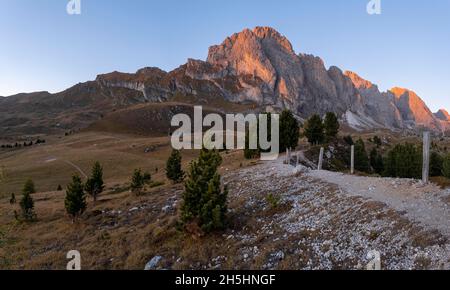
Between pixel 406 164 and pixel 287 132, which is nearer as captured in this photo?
pixel 287 132

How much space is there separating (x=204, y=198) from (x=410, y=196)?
12.4m

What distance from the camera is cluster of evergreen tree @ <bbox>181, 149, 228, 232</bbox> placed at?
2075 cm

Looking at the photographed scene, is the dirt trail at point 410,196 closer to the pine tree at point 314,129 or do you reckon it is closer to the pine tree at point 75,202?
the pine tree at point 75,202

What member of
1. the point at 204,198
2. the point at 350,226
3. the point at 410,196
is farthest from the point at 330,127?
the point at 350,226

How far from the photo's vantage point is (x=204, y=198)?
A: 70.0 feet

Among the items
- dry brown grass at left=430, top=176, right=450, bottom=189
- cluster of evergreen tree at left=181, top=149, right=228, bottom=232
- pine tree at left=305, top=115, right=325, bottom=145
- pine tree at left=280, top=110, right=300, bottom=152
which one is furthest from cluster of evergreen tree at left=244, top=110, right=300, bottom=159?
dry brown grass at left=430, top=176, right=450, bottom=189

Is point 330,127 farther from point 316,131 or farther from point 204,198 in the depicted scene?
point 204,198

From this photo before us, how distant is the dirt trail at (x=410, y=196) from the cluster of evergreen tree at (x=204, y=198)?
8966 mm
